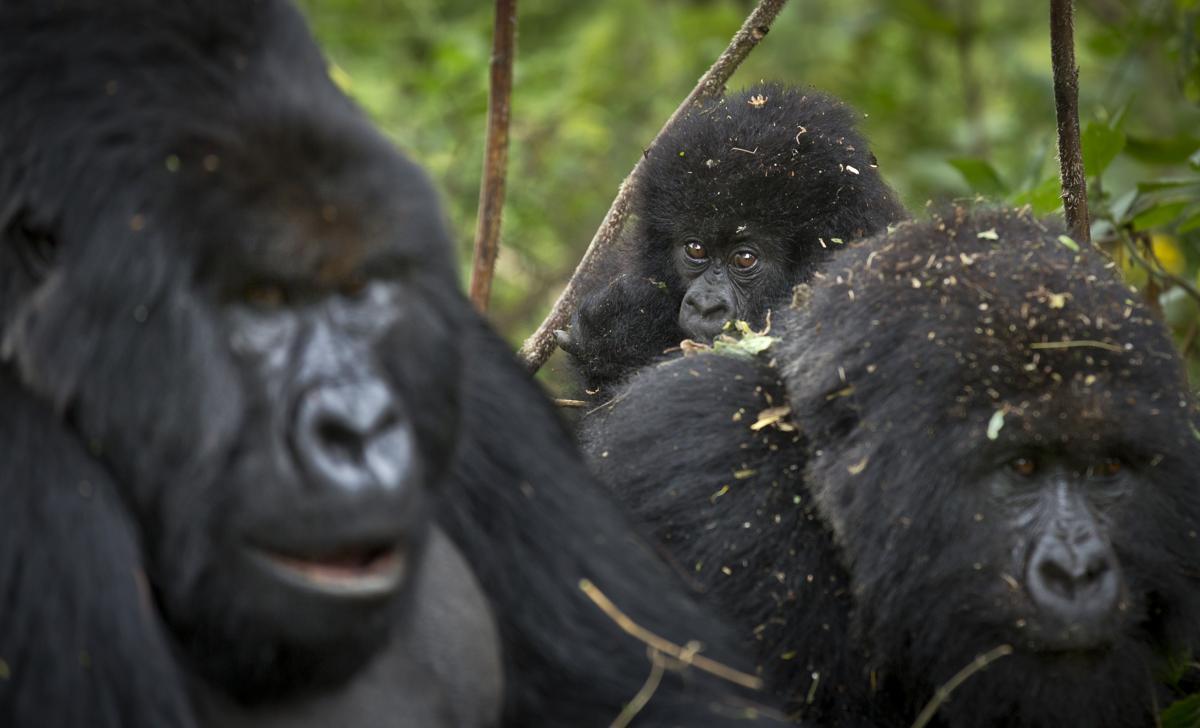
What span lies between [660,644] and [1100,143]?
7.69 feet

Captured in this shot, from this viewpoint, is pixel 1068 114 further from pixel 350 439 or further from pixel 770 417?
pixel 350 439

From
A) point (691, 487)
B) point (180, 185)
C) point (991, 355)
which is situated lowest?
point (691, 487)

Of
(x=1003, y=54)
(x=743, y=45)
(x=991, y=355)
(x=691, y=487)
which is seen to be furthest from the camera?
(x=1003, y=54)

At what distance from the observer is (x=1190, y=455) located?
2.76 meters

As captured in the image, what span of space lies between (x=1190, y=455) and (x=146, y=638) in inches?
74.3

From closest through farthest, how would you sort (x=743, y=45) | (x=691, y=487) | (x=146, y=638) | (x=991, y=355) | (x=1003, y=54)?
(x=146, y=638) < (x=991, y=355) < (x=691, y=487) < (x=743, y=45) < (x=1003, y=54)

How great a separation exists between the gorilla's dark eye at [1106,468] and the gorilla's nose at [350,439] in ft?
4.56

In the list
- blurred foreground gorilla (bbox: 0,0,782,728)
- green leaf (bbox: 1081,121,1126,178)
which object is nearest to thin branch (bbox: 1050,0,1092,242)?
green leaf (bbox: 1081,121,1126,178)

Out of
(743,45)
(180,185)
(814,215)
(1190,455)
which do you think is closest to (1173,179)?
(814,215)

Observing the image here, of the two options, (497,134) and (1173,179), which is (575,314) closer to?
(497,134)

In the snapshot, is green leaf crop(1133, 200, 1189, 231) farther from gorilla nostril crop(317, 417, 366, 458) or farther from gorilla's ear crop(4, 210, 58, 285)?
gorilla's ear crop(4, 210, 58, 285)

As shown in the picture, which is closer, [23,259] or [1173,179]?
[23,259]

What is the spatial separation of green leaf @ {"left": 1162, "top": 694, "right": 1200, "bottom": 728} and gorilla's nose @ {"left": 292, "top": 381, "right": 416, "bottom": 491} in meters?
1.69

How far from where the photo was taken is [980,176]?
4781 mm
